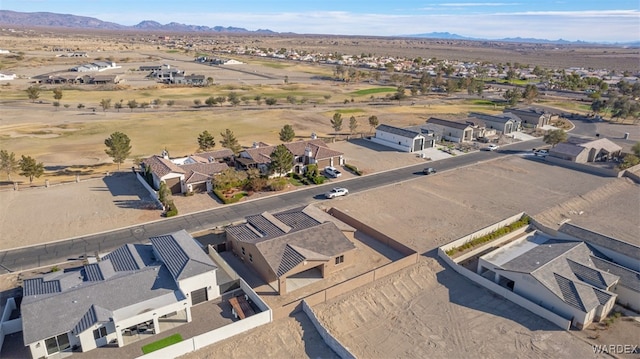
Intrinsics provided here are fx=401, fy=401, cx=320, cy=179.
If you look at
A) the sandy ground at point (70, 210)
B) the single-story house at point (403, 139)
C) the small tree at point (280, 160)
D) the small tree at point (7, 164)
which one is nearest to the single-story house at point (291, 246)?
the sandy ground at point (70, 210)

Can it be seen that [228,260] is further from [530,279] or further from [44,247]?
[530,279]

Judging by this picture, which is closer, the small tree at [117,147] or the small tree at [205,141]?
the small tree at [117,147]

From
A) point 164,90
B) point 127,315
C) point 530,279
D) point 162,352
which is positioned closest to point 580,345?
point 530,279

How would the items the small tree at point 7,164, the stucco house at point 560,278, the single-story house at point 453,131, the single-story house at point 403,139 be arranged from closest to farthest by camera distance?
the stucco house at point 560,278
the small tree at point 7,164
the single-story house at point 403,139
the single-story house at point 453,131

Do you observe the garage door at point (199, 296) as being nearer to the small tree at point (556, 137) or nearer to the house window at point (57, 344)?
the house window at point (57, 344)

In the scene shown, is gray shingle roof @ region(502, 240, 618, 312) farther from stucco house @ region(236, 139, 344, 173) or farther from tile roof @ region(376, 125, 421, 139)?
tile roof @ region(376, 125, 421, 139)
